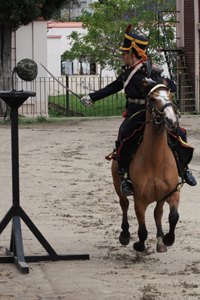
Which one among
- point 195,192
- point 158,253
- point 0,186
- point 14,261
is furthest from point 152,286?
point 0,186

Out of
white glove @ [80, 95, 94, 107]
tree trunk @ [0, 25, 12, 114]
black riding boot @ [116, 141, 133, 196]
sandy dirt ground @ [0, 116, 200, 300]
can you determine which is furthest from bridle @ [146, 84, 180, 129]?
tree trunk @ [0, 25, 12, 114]

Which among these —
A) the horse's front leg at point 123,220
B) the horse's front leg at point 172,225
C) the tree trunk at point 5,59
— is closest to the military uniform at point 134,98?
the horse's front leg at point 123,220

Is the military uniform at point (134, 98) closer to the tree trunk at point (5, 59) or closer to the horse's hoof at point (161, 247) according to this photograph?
the horse's hoof at point (161, 247)

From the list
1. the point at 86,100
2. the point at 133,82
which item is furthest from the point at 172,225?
the point at 86,100

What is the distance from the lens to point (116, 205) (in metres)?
7.61

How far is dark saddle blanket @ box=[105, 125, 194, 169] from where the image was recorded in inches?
202

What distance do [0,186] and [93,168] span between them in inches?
96.0

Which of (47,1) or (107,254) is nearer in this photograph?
(107,254)

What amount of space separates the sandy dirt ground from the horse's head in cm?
151

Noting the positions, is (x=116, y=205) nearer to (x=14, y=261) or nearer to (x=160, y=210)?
(x=160, y=210)

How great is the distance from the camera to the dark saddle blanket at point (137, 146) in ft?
16.9

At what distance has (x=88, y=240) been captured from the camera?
5.94 meters

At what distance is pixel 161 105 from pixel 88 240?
2.26m

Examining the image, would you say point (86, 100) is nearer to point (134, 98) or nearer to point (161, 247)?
point (134, 98)
